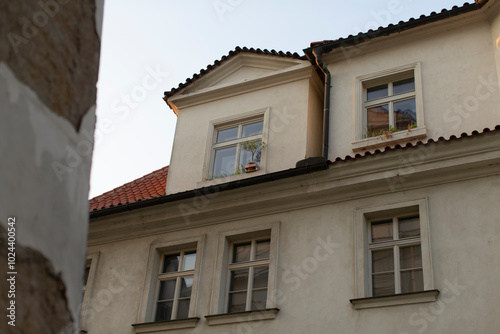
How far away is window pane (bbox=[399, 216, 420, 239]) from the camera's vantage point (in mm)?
9414

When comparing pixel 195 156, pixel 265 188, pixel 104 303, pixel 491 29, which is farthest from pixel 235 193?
pixel 491 29

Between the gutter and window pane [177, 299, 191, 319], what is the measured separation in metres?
1.72

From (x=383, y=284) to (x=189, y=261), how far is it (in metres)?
3.52

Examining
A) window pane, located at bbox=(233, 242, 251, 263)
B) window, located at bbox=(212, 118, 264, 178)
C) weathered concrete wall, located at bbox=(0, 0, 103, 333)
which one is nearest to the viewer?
weathered concrete wall, located at bbox=(0, 0, 103, 333)

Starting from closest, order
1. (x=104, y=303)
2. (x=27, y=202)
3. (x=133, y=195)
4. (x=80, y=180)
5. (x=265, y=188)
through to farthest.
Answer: (x=27, y=202) → (x=80, y=180) → (x=265, y=188) → (x=104, y=303) → (x=133, y=195)

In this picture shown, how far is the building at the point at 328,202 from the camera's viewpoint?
29.3ft

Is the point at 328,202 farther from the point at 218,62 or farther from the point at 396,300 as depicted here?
the point at 218,62

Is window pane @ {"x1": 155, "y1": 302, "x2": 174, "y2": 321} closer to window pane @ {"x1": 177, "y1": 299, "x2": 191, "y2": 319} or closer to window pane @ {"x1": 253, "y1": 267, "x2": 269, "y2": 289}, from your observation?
window pane @ {"x1": 177, "y1": 299, "x2": 191, "y2": 319}

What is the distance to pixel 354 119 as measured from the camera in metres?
11.1

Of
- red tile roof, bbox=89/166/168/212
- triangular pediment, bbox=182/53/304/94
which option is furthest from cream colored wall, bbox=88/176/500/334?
triangular pediment, bbox=182/53/304/94

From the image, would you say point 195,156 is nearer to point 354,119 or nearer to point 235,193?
point 235,193

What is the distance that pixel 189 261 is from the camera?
1116 centimetres

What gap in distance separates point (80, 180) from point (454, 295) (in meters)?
7.63

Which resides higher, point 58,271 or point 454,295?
point 454,295
